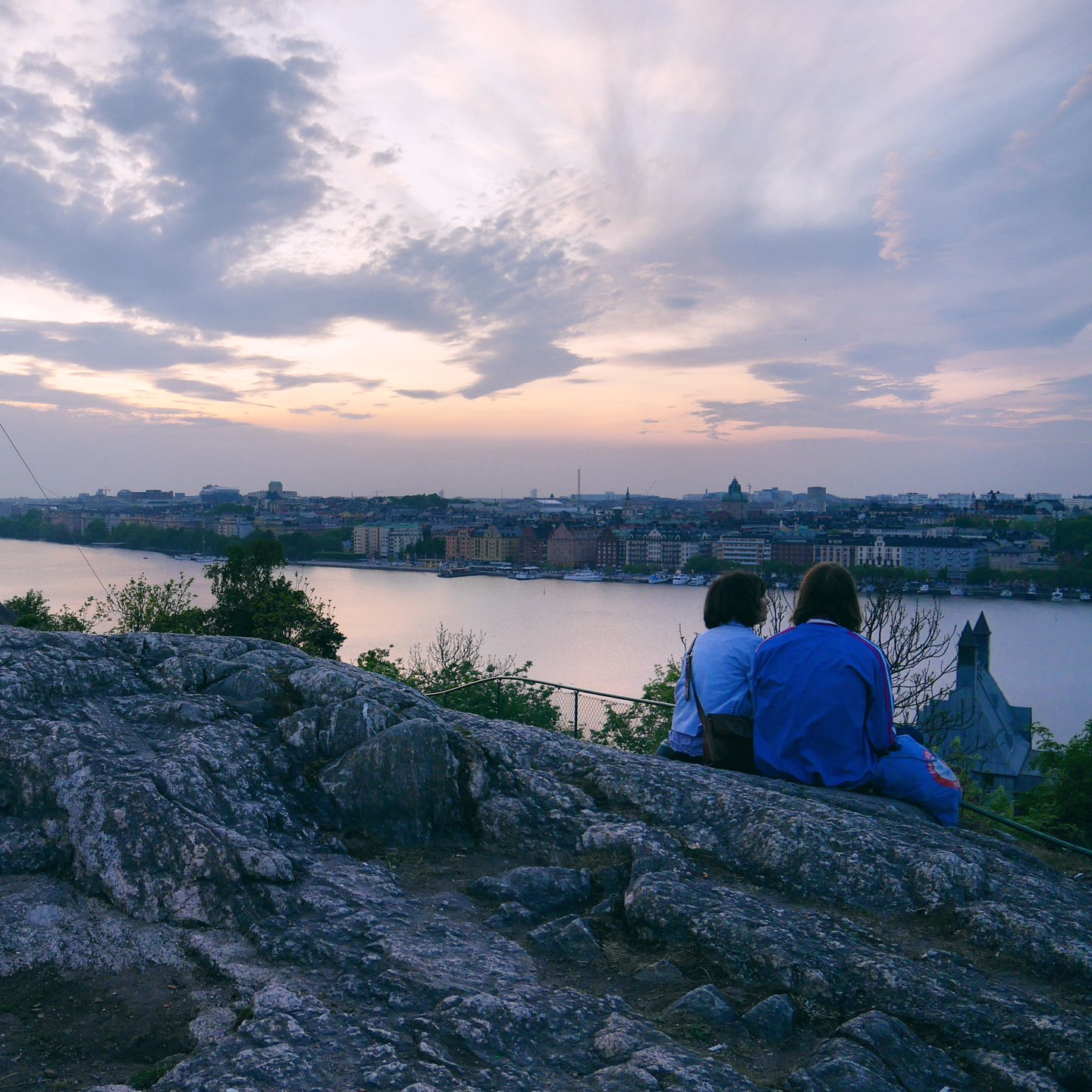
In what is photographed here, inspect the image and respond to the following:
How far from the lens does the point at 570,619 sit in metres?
45.7

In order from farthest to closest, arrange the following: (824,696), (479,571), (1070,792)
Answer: (479,571), (1070,792), (824,696)

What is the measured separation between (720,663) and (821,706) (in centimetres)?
42

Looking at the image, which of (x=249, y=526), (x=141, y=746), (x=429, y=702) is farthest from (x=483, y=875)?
(x=249, y=526)

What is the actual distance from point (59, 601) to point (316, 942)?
44.4 metres

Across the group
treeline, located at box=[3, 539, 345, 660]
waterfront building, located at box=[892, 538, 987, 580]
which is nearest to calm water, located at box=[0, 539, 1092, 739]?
waterfront building, located at box=[892, 538, 987, 580]

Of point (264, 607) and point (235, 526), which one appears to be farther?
point (235, 526)

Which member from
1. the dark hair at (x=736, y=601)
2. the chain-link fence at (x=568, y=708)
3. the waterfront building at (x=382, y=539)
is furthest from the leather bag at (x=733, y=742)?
the waterfront building at (x=382, y=539)

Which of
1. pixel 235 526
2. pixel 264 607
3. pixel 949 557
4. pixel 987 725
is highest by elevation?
pixel 235 526

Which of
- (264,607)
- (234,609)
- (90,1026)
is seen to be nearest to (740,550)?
(234,609)

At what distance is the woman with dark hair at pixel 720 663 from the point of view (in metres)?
3.11

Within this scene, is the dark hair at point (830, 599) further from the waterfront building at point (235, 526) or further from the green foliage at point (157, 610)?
the waterfront building at point (235, 526)

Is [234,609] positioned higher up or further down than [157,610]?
further down

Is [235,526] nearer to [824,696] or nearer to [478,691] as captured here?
[478,691]

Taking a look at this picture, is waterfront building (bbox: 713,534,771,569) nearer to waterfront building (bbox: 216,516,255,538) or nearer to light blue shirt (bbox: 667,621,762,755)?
waterfront building (bbox: 216,516,255,538)
